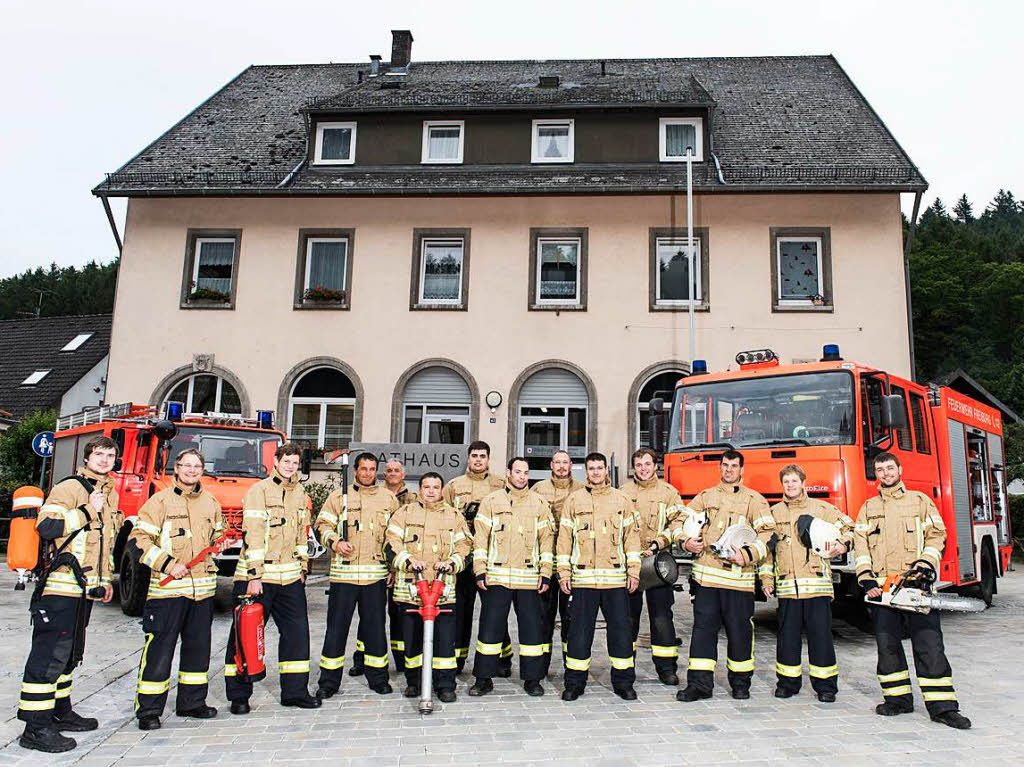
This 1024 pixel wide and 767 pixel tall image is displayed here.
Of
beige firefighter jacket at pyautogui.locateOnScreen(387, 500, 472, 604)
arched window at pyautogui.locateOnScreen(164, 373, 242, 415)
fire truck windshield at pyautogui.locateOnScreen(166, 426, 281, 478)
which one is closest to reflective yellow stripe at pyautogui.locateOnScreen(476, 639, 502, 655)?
beige firefighter jacket at pyautogui.locateOnScreen(387, 500, 472, 604)

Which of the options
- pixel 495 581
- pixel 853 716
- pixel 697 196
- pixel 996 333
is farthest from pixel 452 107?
pixel 996 333

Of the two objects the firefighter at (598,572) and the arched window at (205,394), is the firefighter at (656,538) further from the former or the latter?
the arched window at (205,394)

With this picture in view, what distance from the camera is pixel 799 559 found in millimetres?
6023

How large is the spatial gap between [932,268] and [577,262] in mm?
36098

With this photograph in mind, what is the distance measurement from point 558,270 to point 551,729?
1275cm

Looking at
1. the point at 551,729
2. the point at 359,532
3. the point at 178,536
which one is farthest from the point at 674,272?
the point at 178,536

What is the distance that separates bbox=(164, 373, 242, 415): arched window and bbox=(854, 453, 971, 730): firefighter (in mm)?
13939

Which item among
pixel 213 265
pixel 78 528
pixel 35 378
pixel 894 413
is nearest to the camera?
pixel 78 528

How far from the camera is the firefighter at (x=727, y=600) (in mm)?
5867

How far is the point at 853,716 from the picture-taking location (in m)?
5.44

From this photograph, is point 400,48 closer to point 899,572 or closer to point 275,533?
point 275,533

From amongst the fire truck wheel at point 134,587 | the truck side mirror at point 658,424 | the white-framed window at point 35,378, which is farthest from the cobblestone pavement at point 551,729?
the white-framed window at point 35,378

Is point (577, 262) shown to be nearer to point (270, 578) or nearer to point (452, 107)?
point (452, 107)

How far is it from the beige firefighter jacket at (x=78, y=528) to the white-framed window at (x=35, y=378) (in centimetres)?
2293
